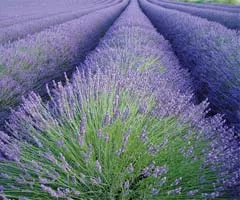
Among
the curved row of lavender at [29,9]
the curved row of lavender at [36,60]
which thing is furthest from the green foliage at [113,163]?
the curved row of lavender at [29,9]

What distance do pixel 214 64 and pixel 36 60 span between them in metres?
2.61

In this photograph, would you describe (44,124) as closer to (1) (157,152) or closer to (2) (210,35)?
(1) (157,152)

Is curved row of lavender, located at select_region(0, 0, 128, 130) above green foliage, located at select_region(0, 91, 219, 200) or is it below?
above

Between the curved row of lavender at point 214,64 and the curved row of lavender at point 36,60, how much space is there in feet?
7.19

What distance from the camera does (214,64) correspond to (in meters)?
4.34

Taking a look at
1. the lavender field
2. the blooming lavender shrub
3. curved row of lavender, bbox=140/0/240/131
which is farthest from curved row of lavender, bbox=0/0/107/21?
the blooming lavender shrub

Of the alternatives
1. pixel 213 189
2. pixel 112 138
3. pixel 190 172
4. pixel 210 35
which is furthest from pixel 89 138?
pixel 210 35

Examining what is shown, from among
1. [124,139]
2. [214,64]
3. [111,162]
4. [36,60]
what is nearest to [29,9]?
[36,60]

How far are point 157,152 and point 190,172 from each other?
9.6 inches

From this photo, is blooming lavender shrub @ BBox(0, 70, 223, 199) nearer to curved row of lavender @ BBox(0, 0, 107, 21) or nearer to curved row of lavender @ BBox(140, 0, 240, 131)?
curved row of lavender @ BBox(140, 0, 240, 131)

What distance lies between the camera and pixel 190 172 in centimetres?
218

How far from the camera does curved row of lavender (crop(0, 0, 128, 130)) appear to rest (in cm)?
418

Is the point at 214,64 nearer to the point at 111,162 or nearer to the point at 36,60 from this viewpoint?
the point at 36,60

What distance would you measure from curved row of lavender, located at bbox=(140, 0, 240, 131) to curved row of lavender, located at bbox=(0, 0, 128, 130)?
219cm
